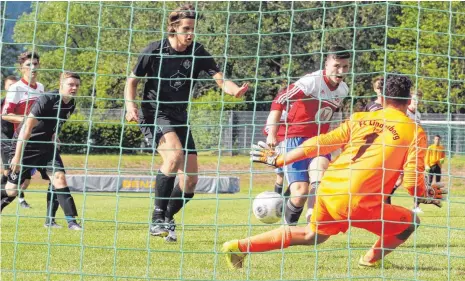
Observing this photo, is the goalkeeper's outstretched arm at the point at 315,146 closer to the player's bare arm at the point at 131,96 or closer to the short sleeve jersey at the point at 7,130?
the player's bare arm at the point at 131,96

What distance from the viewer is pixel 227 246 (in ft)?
19.0

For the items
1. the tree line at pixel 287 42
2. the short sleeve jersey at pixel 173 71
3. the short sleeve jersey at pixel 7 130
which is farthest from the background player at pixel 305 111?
the tree line at pixel 287 42

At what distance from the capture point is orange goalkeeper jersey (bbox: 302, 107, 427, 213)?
18.2 ft

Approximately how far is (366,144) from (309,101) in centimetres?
208

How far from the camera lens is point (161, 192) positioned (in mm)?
7559

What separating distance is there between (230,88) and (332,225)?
1665 millimetres

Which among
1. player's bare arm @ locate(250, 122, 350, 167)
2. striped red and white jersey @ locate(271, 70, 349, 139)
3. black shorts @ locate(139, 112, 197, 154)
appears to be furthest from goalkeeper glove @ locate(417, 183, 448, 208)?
black shorts @ locate(139, 112, 197, 154)

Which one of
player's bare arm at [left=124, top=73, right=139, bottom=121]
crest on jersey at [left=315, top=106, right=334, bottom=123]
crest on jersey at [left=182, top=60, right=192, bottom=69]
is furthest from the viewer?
crest on jersey at [left=315, top=106, right=334, bottom=123]

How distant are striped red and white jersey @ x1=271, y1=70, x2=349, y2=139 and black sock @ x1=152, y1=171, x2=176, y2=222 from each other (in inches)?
45.8

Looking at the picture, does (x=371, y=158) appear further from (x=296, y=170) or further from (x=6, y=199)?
(x=6, y=199)

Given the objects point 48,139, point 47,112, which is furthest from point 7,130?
point 47,112

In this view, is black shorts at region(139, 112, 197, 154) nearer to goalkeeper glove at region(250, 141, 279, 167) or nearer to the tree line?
goalkeeper glove at region(250, 141, 279, 167)

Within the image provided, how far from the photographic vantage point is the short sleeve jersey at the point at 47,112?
827 centimetres

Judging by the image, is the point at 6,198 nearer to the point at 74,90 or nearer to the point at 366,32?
the point at 74,90
